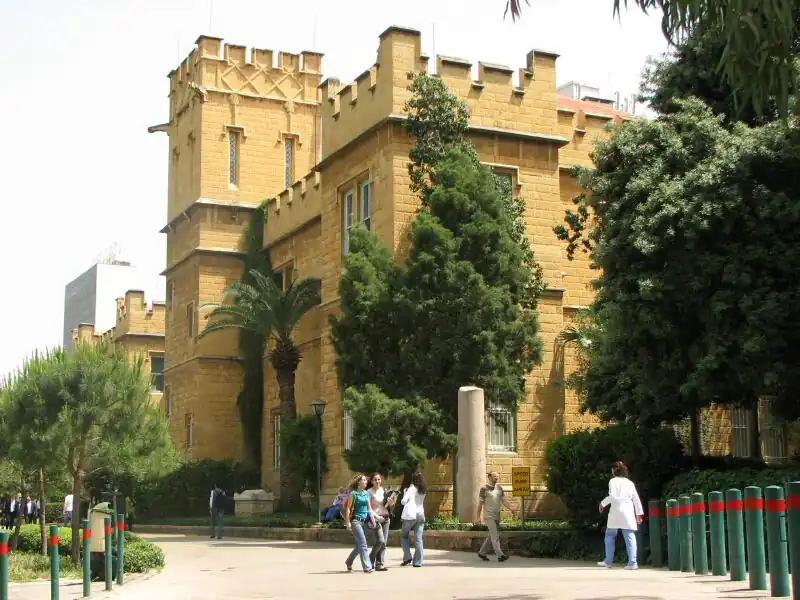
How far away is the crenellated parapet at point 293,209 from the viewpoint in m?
36.5

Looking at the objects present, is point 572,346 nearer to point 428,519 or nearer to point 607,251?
point 428,519

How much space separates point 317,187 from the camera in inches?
1436

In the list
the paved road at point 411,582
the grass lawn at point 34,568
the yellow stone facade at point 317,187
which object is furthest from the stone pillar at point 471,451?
the grass lawn at point 34,568

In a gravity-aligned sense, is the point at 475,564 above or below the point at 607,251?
below

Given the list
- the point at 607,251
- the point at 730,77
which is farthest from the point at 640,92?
the point at 730,77

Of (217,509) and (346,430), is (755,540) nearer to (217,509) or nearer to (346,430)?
(346,430)

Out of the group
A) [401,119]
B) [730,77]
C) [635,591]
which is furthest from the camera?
[401,119]

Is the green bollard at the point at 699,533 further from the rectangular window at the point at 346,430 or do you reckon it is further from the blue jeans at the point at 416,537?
the rectangular window at the point at 346,430

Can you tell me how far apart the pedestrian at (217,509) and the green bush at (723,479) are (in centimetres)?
1387

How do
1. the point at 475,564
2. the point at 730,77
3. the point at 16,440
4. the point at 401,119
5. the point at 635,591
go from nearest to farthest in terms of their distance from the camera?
the point at 730,77, the point at 635,591, the point at 475,564, the point at 16,440, the point at 401,119

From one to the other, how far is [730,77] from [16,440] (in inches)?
584

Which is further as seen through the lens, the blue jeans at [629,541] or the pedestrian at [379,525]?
the pedestrian at [379,525]

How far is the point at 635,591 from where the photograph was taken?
1353cm

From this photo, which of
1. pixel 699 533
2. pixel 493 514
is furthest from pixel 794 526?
pixel 493 514
